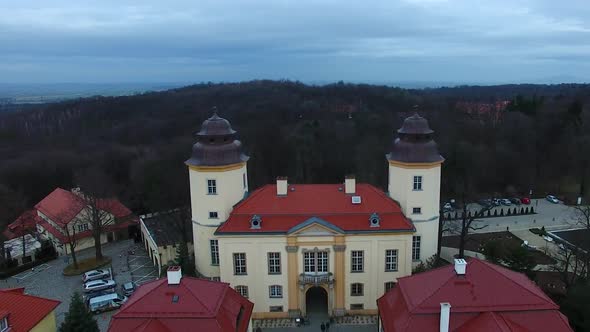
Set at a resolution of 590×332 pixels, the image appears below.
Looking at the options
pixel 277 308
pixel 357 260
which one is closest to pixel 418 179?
pixel 357 260

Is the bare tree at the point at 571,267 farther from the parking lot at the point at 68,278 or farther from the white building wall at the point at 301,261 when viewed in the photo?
the parking lot at the point at 68,278

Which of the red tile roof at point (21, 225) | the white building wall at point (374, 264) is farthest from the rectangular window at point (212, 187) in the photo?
the red tile roof at point (21, 225)

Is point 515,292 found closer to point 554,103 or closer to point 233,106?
point 554,103

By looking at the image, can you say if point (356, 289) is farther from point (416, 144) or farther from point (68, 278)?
point (68, 278)

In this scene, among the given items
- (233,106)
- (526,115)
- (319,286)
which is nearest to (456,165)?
(526,115)

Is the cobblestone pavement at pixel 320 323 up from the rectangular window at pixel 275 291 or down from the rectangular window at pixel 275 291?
down

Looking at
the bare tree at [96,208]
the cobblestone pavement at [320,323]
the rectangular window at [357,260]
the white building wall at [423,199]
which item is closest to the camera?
the cobblestone pavement at [320,323]

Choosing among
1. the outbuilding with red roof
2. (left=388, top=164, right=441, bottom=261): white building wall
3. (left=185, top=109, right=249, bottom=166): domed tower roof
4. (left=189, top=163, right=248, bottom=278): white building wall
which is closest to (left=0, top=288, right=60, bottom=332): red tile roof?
the outbuilding with red roof
